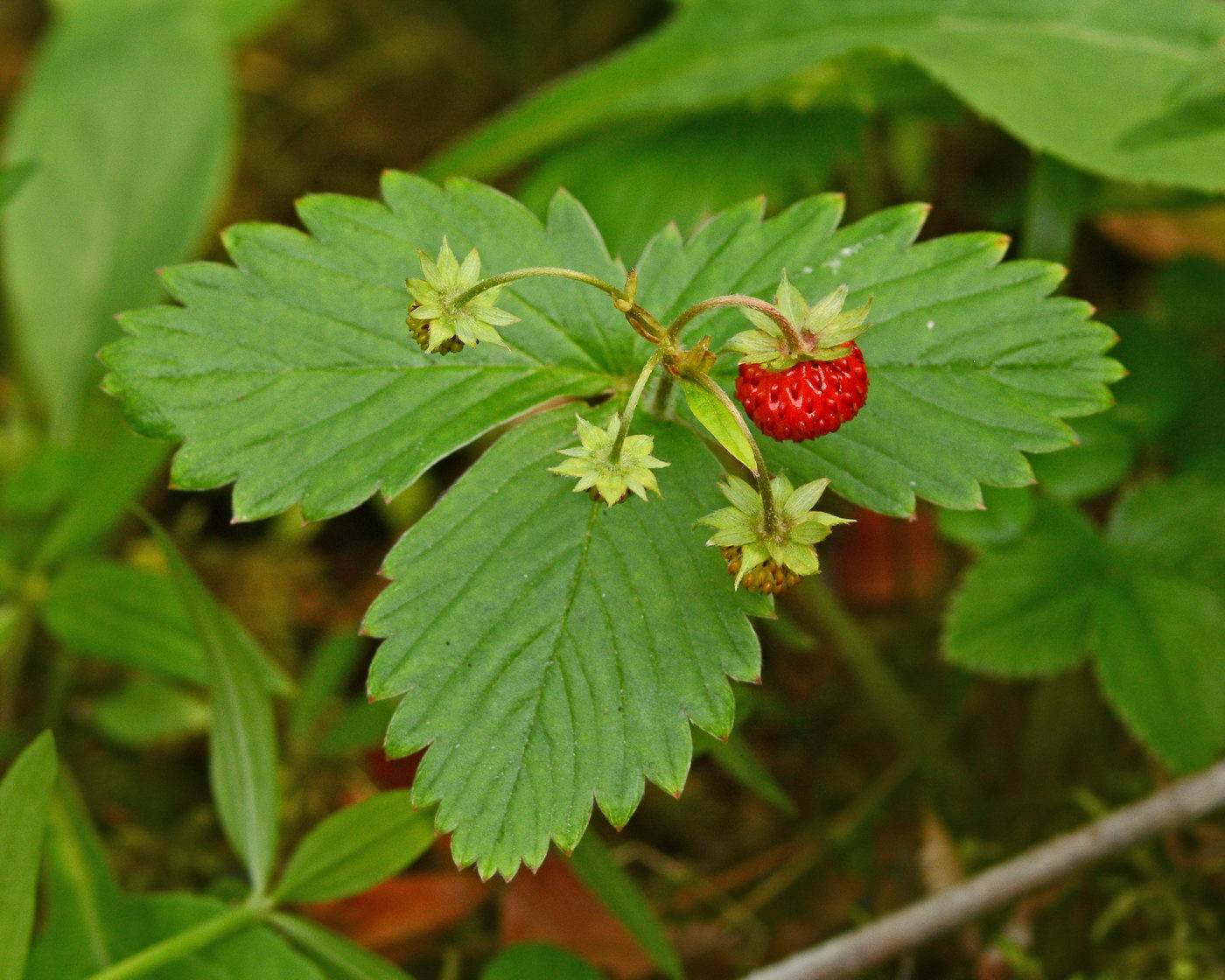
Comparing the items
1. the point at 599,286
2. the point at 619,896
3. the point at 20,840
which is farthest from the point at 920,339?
the point at 20,840

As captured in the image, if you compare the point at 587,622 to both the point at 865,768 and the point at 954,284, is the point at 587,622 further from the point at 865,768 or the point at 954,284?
the point at 865,768

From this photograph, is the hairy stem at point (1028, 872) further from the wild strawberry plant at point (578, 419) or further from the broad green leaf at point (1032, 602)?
the wild strawberry plant at point (578, 419)

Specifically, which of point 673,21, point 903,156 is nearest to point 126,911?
point 673,21

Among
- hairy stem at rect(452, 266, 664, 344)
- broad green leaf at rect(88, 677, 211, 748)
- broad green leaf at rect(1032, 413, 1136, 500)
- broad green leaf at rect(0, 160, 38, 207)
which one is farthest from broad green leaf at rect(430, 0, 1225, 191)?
broad green leaf at rect(88, 677, 211, 748)

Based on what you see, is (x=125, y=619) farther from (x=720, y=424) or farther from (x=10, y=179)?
(x=720, y=424)

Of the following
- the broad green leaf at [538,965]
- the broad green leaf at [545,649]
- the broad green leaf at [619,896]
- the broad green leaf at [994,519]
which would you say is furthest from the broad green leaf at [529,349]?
the broad green leaf at [538,965]
